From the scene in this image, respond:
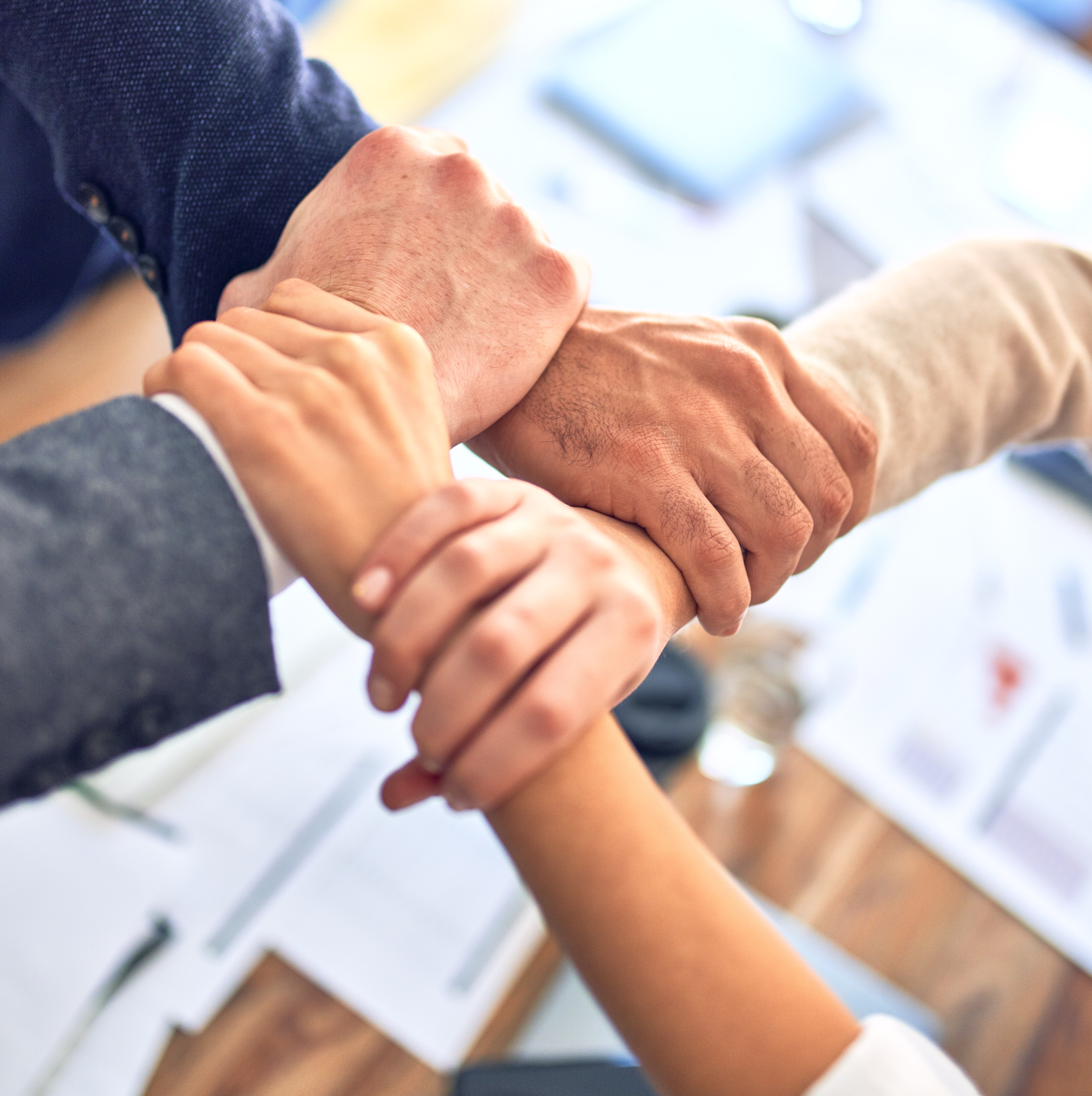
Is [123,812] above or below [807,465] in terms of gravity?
below

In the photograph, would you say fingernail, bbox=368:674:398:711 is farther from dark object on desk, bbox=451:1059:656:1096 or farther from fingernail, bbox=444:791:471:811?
dark object on desk, bbox=451:1059:656:1096

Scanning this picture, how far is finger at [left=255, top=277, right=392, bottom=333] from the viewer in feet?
1.47

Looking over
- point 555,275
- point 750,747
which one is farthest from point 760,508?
point 750,747

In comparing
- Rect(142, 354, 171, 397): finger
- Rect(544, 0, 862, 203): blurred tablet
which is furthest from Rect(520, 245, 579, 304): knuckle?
Rect(544, 0, 862, 203): blurred tablet

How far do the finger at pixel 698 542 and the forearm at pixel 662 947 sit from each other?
162mm

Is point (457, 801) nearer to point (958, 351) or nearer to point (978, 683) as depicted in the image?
point (958, 351)

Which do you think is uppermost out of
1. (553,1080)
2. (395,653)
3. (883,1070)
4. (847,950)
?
(395,653)

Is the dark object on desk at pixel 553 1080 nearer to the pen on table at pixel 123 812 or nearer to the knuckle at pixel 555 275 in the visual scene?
the pen on table at pixel 123 812

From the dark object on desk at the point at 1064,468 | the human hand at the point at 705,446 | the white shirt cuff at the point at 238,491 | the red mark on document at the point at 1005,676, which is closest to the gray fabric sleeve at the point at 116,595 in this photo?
the white shirt cuff at the point at 238,491

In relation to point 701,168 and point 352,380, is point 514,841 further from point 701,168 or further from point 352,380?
point 701,168

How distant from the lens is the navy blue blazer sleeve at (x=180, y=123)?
525mm

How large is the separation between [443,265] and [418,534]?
22 centimetres

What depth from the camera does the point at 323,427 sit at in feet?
1.31

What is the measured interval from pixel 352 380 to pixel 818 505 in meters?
0.29
